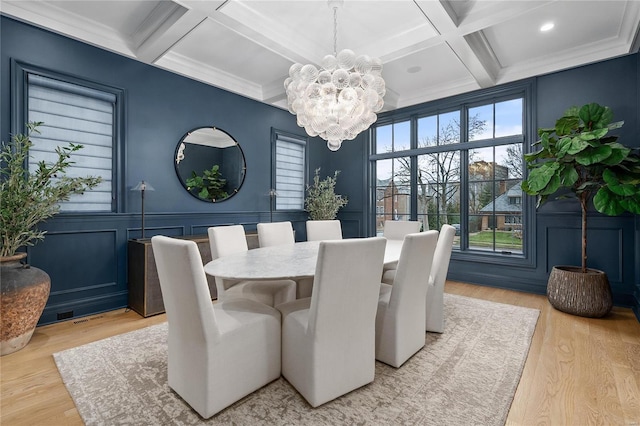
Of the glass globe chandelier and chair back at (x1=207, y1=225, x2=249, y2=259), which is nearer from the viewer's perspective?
the glass globe chandelier

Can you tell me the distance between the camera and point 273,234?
3371 mm

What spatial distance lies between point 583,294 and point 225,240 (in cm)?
359

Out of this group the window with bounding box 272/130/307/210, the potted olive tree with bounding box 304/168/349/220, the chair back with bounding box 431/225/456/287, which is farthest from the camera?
the potted olive tree with bounding box 304/168/349/220

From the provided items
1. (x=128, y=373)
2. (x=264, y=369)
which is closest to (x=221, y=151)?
(x=128, y=373)

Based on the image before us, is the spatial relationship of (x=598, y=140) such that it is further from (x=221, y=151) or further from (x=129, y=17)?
(x=129, y=17)

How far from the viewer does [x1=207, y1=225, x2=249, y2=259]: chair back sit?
2.75 metres

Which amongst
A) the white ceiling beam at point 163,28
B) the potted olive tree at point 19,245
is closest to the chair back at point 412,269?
the white ceiling beam at point 163,28

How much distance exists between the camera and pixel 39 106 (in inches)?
112

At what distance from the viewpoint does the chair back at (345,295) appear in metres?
1.54

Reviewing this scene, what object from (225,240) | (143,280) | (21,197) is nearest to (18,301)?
(21,197)

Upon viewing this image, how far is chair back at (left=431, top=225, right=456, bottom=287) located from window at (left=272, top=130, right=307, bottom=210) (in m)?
2.98

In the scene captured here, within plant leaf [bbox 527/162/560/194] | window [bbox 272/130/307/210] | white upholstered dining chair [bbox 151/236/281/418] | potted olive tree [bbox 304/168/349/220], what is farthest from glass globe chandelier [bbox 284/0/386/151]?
potted olive tree [bbox 304/168/349/220]

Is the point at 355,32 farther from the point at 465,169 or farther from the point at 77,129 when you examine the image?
the point at 77,129

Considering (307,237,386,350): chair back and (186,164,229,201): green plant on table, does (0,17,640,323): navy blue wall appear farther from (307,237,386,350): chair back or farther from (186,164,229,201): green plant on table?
(307,237,386,350): chair back
